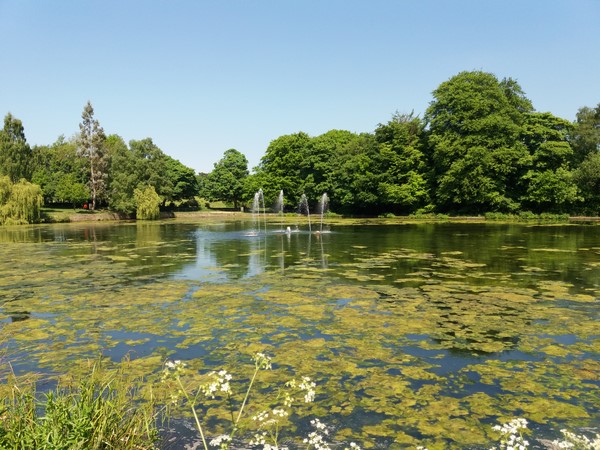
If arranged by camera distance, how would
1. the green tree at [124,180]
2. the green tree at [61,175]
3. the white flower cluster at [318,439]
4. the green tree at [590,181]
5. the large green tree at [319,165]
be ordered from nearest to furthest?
the white flower cluster at [318,439], the green tree at [590,181], the green tree at [124,180], the green tree at [61,175], the large green tree at [319,165]

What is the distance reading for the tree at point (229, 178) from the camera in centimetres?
9062

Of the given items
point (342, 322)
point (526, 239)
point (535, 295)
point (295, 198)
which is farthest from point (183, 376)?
point (295, 198)

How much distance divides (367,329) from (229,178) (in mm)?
83560

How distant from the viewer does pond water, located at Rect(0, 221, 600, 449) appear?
592 cm

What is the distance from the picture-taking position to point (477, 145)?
51.9 meters

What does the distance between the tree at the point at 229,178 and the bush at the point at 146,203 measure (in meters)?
28.3

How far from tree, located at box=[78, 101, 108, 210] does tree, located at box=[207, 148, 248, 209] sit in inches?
937

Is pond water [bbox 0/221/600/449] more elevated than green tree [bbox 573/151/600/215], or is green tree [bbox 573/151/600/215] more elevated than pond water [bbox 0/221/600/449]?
green tree [bbox 573/151/600/215]

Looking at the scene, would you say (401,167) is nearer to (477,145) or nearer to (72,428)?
(477,145)

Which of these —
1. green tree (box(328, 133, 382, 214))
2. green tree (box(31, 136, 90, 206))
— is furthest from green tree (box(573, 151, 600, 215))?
green tree (box(31, 136, 90, 206))

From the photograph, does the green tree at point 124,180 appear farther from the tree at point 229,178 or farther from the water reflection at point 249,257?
the water reflection at point 249,257

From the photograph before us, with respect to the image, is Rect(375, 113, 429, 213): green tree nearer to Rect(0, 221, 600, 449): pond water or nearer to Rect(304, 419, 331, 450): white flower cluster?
Rect(0, 221, 600, 449): pond water

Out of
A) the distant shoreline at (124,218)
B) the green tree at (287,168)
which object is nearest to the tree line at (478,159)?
the distant shoreline at (124,218)

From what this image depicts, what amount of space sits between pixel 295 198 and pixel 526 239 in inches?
2145
